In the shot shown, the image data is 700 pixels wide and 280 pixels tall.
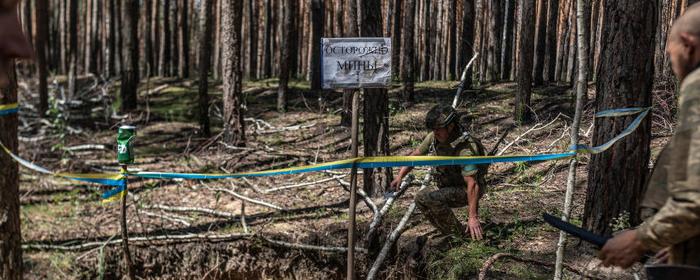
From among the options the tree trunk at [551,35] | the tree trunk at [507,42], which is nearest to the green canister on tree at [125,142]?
the tree trunk at [551,35]

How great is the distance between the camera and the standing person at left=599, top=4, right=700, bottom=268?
226cm

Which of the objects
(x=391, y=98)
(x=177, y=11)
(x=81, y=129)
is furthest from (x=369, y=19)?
(x=177, y=11)

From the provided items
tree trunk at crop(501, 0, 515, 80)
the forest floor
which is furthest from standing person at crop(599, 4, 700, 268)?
tree trunk at crop(501, 0, 515, 80)

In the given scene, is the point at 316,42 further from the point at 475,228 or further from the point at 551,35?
the point at 475,228

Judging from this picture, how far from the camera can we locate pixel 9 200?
5488 mm

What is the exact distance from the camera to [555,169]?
783 cm

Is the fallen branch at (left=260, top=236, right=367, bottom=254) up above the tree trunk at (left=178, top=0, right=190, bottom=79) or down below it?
below

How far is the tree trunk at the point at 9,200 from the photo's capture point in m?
5.43

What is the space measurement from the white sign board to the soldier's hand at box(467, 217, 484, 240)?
1.50 metres

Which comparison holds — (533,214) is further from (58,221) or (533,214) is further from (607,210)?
(58,221)

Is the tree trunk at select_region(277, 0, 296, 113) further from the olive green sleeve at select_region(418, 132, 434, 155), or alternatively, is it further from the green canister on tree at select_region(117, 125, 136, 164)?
the green canister on tree at select_region(117, 125, 136, 164)

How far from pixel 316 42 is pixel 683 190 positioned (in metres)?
13.9

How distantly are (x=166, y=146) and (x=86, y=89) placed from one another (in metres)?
6.92

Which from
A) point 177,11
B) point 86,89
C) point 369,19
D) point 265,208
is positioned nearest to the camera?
point 369,19
